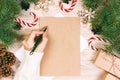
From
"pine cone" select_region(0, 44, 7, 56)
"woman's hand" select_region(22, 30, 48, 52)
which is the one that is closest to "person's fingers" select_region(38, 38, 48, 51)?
"woman's hand" select_region(22, 30, 48, 52)

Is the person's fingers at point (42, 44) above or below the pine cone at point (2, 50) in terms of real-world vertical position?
above

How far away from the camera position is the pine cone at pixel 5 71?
929 millimetres

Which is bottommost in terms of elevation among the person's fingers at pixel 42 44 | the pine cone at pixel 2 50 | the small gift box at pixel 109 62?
the small gift box at pixel 109 62

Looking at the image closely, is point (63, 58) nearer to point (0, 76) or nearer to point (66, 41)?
point (66, 41)

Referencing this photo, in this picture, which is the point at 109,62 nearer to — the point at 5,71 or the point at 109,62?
the point at 109,62

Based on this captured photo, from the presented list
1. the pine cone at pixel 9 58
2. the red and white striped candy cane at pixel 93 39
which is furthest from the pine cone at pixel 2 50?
the red and white striped candy cane at pixel 93 39

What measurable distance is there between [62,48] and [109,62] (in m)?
0.16

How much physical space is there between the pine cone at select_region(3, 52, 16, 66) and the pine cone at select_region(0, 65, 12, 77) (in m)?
0.01

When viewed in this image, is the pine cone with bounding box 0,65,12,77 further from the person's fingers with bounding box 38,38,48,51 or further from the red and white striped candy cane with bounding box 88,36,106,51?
the red and white striped candy cane with bounding box 88,36,106,51

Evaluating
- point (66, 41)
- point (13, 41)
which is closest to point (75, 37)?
point (66, 41)

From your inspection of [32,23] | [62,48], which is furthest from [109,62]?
[32,23]

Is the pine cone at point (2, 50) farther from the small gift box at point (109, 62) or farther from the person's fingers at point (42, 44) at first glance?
the small gift box at point (109, 62)

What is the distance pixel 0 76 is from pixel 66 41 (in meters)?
0.24

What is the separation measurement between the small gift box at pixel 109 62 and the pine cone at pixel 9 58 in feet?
0.87
